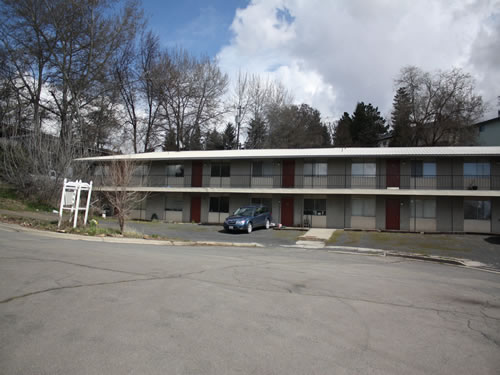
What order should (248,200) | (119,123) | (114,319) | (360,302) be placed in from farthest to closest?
(119,123) < (248,200) < (360,302) < (114,319)

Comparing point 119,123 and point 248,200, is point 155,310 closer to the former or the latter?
point 248,200

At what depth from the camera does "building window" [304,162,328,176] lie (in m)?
27.5

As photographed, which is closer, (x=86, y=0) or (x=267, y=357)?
(x=267, y=357)

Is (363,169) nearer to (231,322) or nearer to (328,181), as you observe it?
(328,181)

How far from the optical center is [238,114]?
4609 centimetres

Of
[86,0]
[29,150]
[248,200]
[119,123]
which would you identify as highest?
[86,0]

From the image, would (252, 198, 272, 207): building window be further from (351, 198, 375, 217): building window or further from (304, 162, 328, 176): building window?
(351, 198, 375, 217): building window

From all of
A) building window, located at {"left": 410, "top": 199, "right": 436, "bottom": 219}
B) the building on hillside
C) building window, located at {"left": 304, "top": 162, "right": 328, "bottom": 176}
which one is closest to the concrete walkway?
building window, located at {"left": 304, "top": 162, "right": 328, "bottom": 176}

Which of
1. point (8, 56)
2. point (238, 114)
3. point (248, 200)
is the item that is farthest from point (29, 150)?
point (238, 114)

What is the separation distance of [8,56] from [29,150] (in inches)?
399

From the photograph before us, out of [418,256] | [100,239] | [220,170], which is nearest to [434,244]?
[418,256]

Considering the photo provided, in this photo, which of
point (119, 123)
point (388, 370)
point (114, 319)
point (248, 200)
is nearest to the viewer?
point (388, 370)

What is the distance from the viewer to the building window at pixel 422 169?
2561 cm

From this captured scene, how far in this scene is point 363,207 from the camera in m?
26.3
